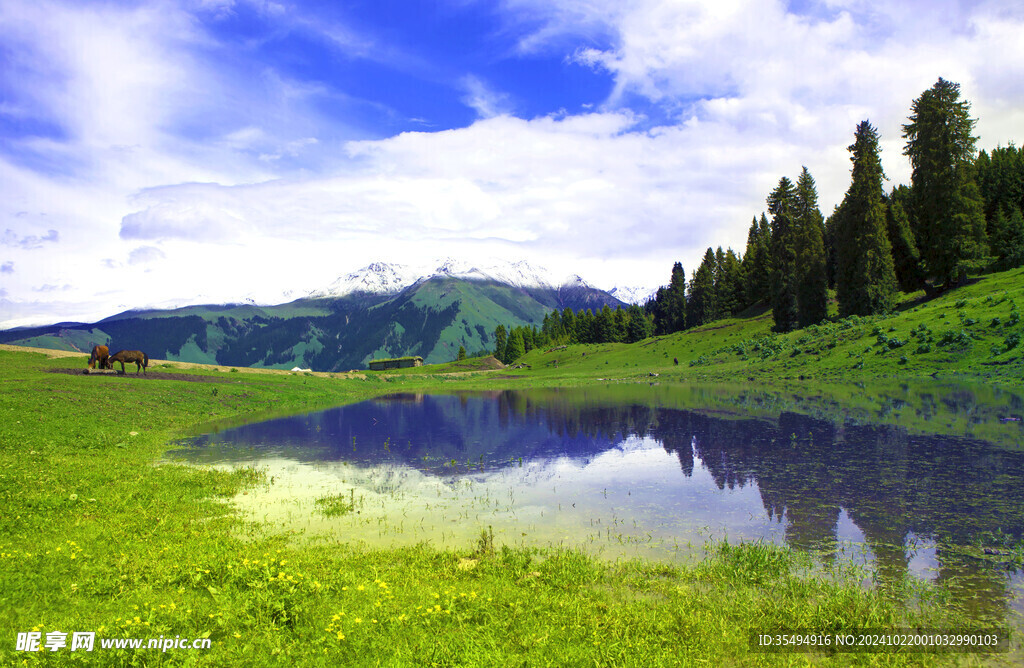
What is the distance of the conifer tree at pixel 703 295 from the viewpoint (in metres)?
125

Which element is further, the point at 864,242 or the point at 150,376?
the point at 864,242

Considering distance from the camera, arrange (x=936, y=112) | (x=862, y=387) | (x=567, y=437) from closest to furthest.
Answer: (x=567, y=437) < (x=862, y=387) < (x=936, y=112)

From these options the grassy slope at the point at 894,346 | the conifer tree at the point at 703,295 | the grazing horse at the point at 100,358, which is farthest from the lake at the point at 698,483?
the conifer tree at the point at 703,295

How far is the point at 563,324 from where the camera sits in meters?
182

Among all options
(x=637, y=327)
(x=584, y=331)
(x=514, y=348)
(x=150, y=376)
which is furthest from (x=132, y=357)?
(x=514, y=348)

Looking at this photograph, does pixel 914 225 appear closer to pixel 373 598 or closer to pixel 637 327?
pixel 637 327

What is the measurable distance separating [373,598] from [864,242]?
81.5 m

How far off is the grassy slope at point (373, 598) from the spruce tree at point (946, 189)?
246 ft

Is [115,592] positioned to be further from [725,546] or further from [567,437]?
[567,437]

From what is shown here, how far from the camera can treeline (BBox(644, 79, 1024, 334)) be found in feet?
215

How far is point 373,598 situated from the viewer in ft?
30.9

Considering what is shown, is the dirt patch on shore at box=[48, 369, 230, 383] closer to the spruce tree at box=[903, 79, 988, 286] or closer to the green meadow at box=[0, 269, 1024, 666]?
the green meadow at box=[0, 269, 1024, 666]

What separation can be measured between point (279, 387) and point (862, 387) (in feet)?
223

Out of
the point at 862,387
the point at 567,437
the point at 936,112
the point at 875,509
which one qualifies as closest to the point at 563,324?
the point at 936,112
